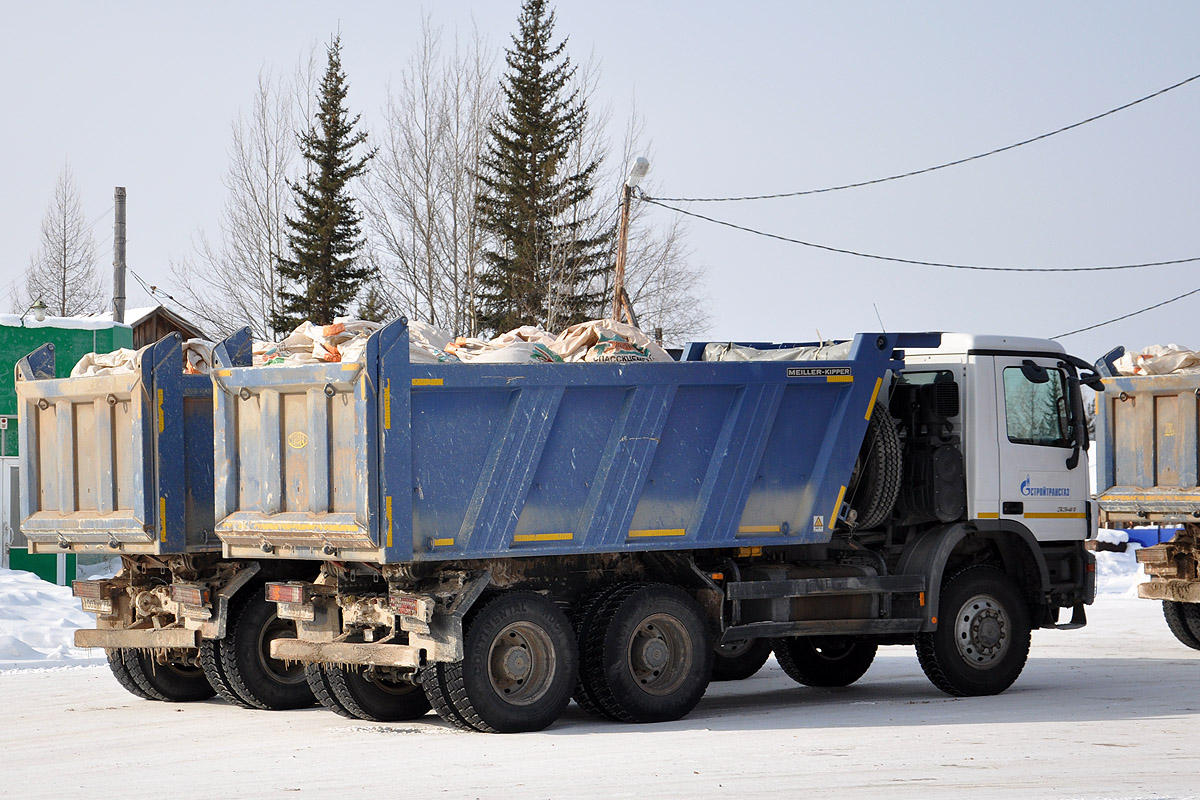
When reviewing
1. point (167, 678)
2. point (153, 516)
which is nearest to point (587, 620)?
point (153, 516)

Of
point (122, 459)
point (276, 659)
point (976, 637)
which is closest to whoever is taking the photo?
point (122, 459)

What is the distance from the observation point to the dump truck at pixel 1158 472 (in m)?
14.5

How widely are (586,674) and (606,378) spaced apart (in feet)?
6.48

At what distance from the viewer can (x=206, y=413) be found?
1112 centimetres

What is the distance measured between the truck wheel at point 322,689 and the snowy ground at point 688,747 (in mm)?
122

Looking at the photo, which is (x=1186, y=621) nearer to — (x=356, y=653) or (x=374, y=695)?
(x=374, y=695)

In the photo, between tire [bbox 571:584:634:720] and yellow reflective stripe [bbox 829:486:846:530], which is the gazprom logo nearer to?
yellow reflective stripe [bbox 829:486:846:530]

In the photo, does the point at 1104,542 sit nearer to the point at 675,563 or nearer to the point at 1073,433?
the point at 1073,433

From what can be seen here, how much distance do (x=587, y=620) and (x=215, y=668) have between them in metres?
2.89

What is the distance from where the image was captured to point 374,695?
10.5 m

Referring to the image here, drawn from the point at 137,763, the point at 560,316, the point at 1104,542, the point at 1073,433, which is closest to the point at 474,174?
the point at 560,316

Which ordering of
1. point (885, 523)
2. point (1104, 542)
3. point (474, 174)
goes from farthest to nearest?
point (474, 174)
point (1104, 542)
point (885, 523)

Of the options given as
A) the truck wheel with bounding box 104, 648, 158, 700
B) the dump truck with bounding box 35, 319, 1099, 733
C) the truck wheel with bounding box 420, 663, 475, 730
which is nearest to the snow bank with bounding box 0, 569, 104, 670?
the truck wheel with bounding box 104, 648, 158, 700

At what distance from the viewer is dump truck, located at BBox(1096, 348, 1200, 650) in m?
14.5
